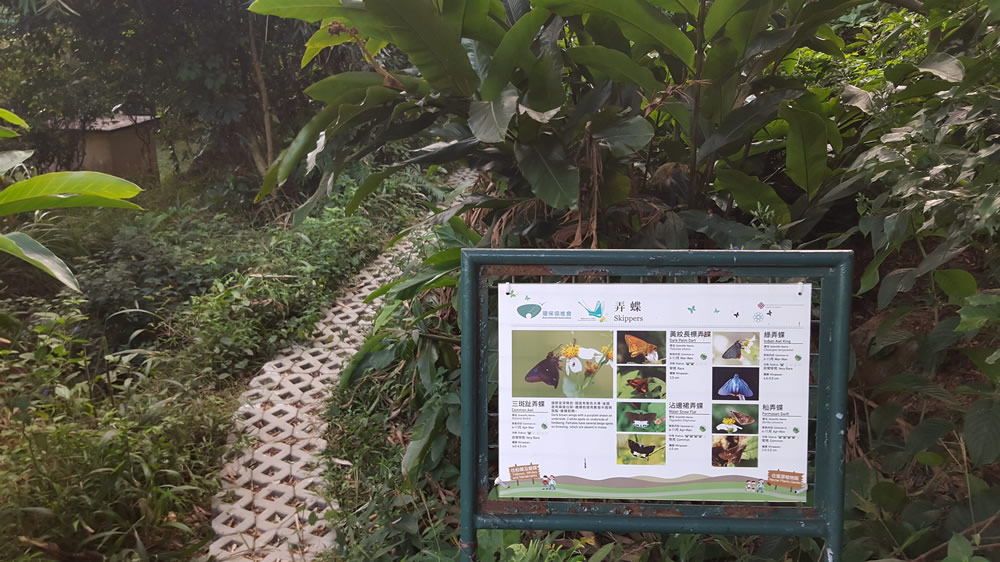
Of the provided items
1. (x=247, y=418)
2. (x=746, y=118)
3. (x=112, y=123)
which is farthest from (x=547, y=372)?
(x=112, y=123)

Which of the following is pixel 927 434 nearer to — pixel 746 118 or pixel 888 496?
pixel 888 496

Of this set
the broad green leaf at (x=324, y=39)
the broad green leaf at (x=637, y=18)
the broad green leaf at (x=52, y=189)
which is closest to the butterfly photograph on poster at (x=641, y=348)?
the broad green leaf at (x=637, y=18)

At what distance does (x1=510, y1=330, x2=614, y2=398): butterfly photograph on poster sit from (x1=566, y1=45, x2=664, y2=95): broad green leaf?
760 millimetres

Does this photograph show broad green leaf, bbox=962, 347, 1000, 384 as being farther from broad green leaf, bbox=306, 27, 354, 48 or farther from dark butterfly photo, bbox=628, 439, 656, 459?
broad green leaf, bbox=306, 27, 354, 48

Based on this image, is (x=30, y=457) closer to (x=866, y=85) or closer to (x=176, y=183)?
(x=866, y=85)

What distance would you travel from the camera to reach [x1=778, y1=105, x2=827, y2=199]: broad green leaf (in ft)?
5.39

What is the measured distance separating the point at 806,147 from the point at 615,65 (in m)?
0.53

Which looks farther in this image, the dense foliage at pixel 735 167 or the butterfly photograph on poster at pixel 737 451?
the dense foliage at pixel 735 167

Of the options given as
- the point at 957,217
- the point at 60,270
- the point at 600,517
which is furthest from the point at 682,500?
the point at 60,270

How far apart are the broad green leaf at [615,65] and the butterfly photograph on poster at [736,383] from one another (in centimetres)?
79

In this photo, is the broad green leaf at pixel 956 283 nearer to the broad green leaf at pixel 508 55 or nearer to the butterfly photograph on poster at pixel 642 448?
the butterfly photograph on poster at pixel 642 448

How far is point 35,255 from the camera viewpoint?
1708 millimetres

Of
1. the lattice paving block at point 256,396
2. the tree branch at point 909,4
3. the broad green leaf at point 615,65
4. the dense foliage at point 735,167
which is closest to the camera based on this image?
the dense foliage at point 735,167

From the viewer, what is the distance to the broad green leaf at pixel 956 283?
1387 millimetres
